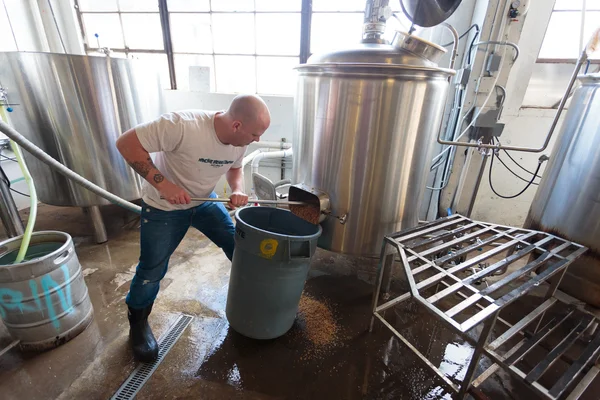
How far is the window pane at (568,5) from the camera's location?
2.22m

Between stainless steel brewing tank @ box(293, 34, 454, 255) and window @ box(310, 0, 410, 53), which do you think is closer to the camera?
stainless steel brewing tank @ box(293, 34, 454, 255)

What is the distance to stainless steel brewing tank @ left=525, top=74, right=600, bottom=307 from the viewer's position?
1.29 meters

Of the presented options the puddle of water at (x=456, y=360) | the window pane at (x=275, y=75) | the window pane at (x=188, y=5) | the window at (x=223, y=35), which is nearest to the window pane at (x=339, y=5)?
the window at (x=223, y=35)

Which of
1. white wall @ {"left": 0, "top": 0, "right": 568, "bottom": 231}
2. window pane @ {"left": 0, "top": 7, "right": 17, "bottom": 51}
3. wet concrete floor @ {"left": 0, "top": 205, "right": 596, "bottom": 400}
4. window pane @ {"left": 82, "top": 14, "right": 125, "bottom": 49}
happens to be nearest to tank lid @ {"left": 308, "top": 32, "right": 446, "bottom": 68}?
white wall @ {"left": 0, "top": 0, "right": 568, "bottom": 231}

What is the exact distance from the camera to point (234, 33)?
2.93 metres

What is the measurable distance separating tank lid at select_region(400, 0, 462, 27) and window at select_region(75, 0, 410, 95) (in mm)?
1240

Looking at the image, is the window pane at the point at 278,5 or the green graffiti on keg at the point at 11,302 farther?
the window pane at the point at 278,5

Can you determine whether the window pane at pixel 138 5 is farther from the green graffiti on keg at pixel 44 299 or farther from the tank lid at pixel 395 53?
the green graffiti on keg at pixel 44 299

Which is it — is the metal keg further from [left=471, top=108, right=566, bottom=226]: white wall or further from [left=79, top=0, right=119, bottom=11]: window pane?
[left=471, top=108, right=566, bottom=226]: white wall

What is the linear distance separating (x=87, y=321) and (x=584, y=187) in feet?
8.43

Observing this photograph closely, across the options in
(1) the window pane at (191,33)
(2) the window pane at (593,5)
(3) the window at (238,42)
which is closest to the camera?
(2) the window pane at (593,5)

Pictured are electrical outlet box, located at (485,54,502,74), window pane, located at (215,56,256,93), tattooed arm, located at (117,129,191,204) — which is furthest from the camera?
window pane, located at (215,56,256,93)

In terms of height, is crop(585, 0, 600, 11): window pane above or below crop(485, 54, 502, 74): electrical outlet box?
above

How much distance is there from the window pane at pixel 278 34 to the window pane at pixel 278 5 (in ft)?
0.16
